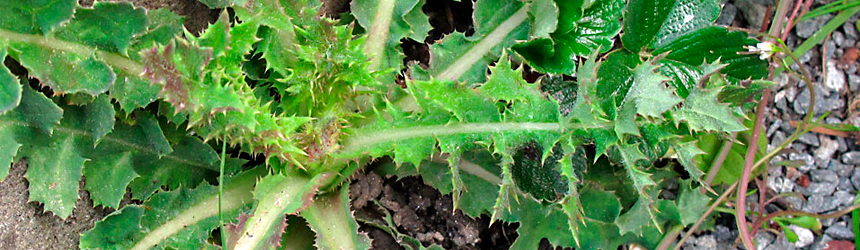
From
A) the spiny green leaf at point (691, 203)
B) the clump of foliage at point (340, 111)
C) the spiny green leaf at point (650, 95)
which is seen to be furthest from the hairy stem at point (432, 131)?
the spiny green leaf at point (691, 203)

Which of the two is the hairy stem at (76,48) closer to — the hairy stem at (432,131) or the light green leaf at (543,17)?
the hairy stem at (432,131)

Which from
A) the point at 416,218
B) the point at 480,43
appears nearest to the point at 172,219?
the point at 416,218

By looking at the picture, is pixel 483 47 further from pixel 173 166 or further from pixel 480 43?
pixel 173 166

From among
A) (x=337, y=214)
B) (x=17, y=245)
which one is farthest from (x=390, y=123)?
(x=17, y=245)

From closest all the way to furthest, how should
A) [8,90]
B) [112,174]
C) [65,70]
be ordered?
[8,90] < [65,70] < [112,174]

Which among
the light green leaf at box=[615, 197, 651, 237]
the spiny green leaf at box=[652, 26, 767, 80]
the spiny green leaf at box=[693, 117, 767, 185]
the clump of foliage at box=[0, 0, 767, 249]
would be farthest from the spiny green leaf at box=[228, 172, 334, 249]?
the spiny green leaf at box=[693, 117, 767, 185]

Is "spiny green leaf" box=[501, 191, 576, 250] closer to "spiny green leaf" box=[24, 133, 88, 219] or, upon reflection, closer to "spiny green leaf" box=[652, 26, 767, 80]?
"spiny green leaf" box=[652, 26, 767, 80]

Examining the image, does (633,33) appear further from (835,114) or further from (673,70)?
(835,114)
